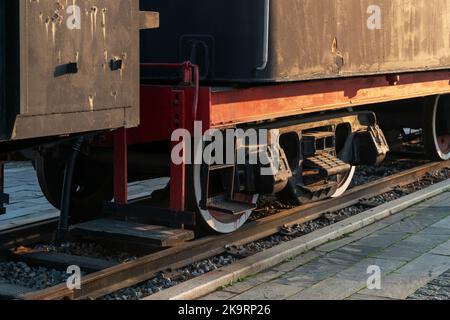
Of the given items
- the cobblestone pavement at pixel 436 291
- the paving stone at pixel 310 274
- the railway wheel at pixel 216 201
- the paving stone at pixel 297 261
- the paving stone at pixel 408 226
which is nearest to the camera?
the cobblestone pavement at pixel 436 291

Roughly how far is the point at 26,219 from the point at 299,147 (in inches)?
104

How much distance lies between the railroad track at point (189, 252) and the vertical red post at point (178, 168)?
1.10 feet

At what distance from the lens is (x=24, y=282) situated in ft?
16.6

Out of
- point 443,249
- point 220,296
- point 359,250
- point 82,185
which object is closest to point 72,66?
point 220,296

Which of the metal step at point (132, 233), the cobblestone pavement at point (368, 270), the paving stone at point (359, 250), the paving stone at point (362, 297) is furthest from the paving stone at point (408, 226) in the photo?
the metal step at point (132, 233)

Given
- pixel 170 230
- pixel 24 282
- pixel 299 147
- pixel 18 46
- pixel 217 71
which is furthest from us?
pixel 299 147

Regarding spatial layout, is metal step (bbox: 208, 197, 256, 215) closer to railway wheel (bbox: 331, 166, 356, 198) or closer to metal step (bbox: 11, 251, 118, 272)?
metal step (bbox: 11, 251, 118, 272)

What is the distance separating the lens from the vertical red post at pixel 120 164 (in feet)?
18.1

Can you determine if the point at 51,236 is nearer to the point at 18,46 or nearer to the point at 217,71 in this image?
the point at 217,71

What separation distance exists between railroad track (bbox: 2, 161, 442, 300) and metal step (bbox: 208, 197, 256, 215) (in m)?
0.22

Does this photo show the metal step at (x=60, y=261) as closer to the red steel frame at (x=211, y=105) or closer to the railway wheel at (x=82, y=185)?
the red steel frame at (x=211, y=105)

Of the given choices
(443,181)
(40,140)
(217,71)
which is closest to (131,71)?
(40,140)

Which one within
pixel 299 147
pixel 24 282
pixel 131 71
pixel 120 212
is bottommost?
pixel 24 282

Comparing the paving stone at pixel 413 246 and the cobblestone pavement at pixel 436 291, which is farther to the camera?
→ the paving stone at pixel 413 246
